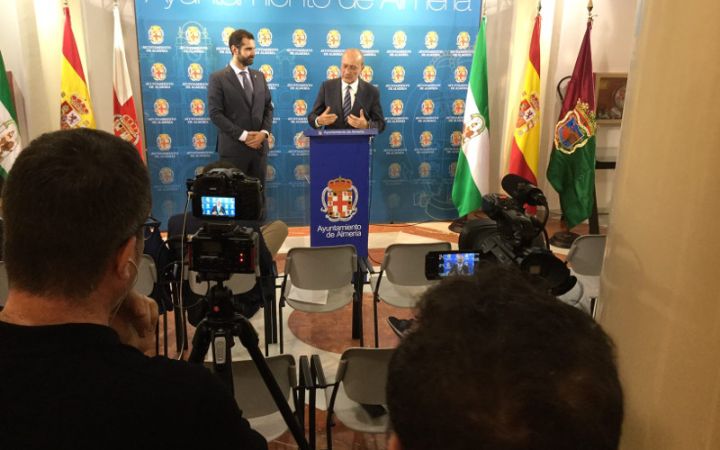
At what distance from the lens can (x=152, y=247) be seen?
3.20m

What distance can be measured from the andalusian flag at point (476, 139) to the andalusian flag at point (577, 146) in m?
0.72

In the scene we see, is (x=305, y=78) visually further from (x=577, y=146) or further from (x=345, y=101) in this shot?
(x=577, y=146)

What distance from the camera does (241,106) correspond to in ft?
16.9

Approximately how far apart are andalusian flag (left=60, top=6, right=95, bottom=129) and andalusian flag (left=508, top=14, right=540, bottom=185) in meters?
4.30

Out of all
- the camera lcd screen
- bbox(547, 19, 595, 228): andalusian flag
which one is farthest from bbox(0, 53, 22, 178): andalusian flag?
bbox(547, 19, 595, 228): andalusian flag

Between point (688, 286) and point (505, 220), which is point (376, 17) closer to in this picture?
point (505, 220)

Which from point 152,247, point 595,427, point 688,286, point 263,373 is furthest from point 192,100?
point 595,427

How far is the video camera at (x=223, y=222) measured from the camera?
1996mm

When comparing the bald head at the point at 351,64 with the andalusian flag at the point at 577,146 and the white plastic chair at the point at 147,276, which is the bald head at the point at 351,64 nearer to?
the andalusian flag at the point at 577,146

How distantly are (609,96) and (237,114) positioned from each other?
13.7 ft

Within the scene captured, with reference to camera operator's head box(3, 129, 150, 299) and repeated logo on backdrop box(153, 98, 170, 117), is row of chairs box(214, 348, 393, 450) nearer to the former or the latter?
camera operator's head box(3, 129, 150, 299)

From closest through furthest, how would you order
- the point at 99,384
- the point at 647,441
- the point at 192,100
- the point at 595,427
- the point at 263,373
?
1. the point at 595,427
2. the point at 99,384
3. the point at 647,441
4. the point at 263,373
5. the point at 192,100

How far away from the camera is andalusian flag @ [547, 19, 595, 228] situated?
550 cm

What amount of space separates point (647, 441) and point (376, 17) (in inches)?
202
